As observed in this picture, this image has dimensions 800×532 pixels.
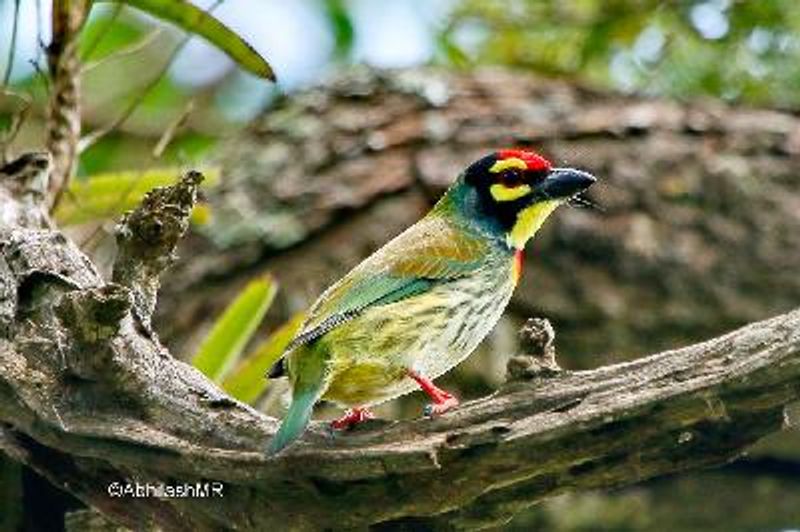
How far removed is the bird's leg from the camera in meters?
A: 3.31

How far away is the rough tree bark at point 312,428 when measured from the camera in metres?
3.08

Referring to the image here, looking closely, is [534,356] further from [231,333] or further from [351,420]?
[231,333]

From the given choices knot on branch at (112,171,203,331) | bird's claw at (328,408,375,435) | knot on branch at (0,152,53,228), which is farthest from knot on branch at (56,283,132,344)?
knot on branch at (0,152,53,228)

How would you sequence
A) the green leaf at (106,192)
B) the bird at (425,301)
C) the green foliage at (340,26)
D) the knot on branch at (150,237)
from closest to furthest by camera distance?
the knot on branch at (150,237) < the bird at (425,301) < the green leaf at (106,192) < the green foliage at (340,26)

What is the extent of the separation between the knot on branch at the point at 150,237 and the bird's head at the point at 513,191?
971 millimetres

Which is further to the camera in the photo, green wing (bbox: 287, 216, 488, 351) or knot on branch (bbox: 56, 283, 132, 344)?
green wing (bbox: 287, 216, 488, 351)

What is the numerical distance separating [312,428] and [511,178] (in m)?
1.15

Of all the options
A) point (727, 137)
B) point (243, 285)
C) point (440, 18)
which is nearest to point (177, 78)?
point (440, 18)

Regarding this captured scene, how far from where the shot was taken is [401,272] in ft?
13.4

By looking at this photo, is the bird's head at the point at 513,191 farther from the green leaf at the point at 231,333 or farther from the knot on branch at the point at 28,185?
the knot on branch at the point at 28,185

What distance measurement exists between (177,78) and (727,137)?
2.34m

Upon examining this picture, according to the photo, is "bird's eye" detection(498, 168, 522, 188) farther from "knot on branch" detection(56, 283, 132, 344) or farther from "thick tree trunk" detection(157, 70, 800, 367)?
"thick tree trunk" detection(157, 70, 800, 367)

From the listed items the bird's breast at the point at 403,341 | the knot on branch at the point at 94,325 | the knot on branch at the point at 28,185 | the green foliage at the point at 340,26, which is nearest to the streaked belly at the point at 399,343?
the bird's breast at the point at 403,341

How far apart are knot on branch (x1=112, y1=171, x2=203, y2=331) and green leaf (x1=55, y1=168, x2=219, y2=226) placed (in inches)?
36.5
